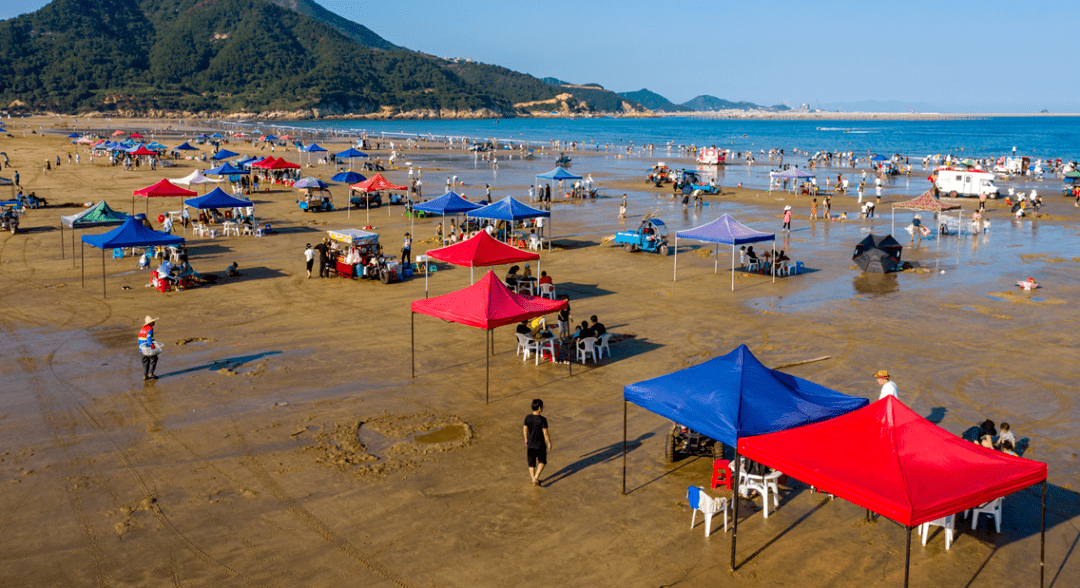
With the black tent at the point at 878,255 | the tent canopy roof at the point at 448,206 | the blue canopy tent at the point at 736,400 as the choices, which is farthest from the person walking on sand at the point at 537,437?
the black tent at the point at 878,255

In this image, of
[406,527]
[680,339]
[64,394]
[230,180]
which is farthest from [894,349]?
[230,180]

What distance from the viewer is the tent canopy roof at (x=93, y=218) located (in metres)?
27.1

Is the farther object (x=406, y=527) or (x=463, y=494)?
(x=463, y=494)

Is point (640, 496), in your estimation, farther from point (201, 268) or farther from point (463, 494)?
point (201, 268)

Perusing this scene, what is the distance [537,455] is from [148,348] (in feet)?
28.8

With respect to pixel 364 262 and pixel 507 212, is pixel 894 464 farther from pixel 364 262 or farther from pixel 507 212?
pixel 507 212

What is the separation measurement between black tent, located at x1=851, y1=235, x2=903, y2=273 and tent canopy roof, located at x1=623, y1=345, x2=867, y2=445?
17154mm

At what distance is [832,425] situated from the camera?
27.6 ft

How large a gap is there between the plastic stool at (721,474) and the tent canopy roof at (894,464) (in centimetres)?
200

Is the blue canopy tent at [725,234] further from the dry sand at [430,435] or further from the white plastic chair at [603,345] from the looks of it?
the white plastic chair at [603,345]

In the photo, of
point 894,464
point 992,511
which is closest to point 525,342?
point 992,511

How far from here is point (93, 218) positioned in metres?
27.4

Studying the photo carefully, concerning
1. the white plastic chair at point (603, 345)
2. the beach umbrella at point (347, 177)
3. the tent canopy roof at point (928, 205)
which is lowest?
the white plastic chair at point (603, 345)

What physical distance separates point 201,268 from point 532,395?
55.3ft
